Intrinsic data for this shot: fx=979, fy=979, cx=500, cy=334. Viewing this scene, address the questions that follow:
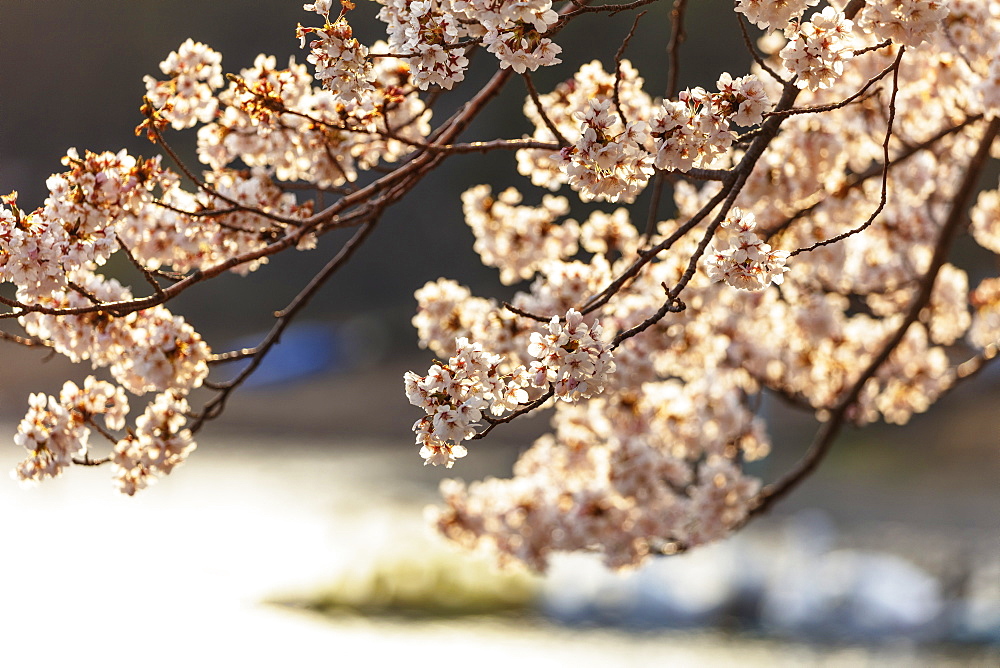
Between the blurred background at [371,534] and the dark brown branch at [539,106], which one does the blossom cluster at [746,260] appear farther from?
the blurred background at [371,534]

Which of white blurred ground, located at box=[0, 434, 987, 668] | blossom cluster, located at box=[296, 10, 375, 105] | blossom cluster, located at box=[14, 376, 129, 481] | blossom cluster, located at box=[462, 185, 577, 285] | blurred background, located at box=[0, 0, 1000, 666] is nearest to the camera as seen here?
blossom cluster, located at box=[296, 10, 375, 105]

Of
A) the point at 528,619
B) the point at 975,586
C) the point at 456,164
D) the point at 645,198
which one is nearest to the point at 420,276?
the point at 456,164

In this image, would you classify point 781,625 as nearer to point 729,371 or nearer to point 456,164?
point 729,371

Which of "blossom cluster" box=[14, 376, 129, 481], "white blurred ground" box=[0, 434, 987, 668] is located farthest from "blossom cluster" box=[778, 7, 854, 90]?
"white blurred ground" box=[0, 434, 987, 668]

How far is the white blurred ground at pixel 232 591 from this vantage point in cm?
491

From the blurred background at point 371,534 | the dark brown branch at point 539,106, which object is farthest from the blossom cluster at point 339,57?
the blurred background at point 371,534

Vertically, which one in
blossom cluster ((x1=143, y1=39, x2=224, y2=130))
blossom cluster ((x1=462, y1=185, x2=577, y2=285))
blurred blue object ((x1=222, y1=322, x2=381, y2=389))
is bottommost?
blossom cluster ((x1=143, y1=39, x2=224, y2=130))

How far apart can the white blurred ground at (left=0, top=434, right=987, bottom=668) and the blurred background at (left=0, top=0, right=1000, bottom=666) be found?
0.06ft

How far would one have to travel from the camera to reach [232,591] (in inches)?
226

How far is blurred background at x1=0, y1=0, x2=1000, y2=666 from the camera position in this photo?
17.2ft

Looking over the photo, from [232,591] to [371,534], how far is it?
1.31 meters

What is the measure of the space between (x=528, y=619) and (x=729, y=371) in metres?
3.78

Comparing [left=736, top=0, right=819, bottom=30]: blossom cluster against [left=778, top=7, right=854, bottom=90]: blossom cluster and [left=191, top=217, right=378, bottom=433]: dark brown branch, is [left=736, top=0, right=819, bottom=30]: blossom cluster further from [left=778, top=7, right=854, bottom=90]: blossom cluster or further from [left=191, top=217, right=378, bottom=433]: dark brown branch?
[left=191, top=217, right=378, bottom=433]: dark brown branch

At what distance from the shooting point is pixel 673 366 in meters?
2.20
